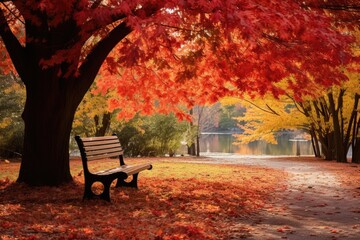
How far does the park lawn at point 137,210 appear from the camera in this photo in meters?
5.12

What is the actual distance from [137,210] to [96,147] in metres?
1.53

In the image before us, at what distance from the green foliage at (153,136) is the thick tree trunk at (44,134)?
14.0 meters

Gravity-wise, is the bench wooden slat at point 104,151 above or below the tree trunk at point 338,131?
below

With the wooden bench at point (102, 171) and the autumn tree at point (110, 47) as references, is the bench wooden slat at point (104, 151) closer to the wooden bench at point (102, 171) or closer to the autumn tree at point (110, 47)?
the wooden bench at point (102, 171)

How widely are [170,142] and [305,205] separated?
58.8 feet

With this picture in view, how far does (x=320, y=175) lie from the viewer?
12.5m

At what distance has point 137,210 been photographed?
259 inches

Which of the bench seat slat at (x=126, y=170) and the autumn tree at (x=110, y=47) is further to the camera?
the bench seat slat at (x=126, y=170)

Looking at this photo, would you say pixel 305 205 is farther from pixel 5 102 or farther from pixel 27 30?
pixel 5 102

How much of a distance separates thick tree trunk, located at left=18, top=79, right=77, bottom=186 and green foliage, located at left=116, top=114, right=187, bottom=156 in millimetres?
13980

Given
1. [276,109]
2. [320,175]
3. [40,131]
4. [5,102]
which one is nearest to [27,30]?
[40,131]

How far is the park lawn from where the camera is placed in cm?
512

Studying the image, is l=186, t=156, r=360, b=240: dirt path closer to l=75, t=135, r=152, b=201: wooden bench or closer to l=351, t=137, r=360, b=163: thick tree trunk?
l=75, t=135, r=152, b=201: wooden bench

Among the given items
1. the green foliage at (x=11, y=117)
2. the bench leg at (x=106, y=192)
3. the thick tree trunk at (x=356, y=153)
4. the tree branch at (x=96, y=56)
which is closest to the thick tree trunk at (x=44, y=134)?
the tree branch at (x=96, y=56)
